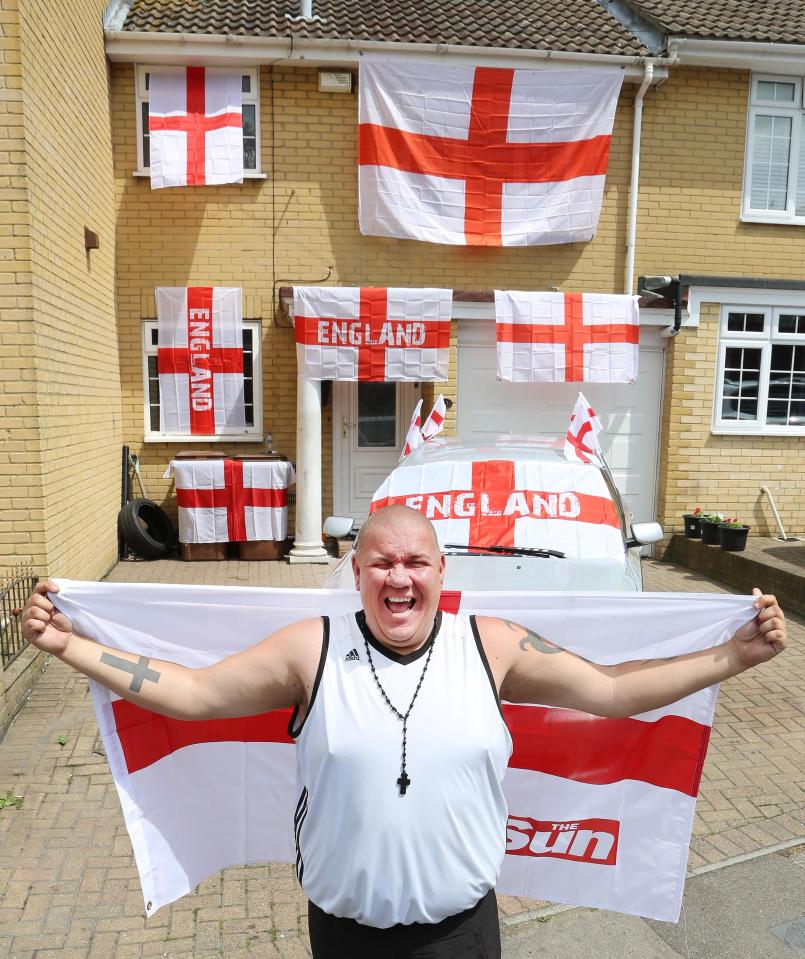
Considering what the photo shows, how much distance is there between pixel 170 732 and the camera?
8.80 ft

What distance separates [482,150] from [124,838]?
9.48 m

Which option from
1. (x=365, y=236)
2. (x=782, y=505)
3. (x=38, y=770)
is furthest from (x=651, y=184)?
(x=38, y=770)

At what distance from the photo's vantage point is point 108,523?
32.0ft

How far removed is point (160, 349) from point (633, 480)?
7.09 m

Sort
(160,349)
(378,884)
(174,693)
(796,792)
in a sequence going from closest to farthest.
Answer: (378,884) < (174,693) < (796,792) < (160,349)

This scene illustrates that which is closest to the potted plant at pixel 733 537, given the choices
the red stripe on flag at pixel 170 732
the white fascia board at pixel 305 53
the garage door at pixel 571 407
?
the garage door at pixel 571 407

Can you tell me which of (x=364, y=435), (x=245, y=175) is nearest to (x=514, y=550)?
(x=364, y=435)

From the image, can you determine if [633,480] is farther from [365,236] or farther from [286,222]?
[286,222]

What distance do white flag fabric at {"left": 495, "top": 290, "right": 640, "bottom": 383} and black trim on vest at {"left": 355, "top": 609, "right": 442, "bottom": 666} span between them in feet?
28.9

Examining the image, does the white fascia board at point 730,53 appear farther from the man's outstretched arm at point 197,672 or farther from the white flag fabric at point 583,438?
the man's outstretched arm at point 197,672

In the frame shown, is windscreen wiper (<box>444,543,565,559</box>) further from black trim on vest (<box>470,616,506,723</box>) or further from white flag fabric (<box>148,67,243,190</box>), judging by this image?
white flag fabric (<box>148,67,243,190</box>)

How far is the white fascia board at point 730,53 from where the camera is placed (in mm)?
10609

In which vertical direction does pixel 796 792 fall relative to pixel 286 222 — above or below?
below

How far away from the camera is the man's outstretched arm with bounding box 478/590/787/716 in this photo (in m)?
2.08
